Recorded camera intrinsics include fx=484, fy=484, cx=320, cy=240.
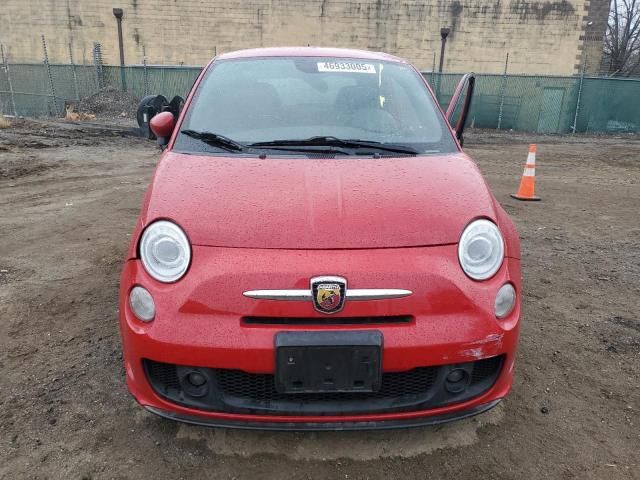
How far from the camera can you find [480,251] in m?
1.97

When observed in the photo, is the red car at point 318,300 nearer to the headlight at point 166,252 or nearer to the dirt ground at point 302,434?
the headlight at point 166,252

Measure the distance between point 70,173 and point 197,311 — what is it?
791 centimetres

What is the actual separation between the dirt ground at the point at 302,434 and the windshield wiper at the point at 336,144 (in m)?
1.40

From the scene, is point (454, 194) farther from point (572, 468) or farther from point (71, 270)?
point (71, 270)

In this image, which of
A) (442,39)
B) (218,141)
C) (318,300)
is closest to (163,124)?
(218,141)

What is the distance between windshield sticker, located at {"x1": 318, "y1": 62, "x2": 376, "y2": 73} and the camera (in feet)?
10.1

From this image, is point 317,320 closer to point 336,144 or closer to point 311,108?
point 336,144

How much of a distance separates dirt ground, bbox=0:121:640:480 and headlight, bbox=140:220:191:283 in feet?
2.67

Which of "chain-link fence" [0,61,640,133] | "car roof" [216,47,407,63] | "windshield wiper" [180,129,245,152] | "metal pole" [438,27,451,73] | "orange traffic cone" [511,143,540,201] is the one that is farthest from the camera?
"metal pole" [438,27,451,73]

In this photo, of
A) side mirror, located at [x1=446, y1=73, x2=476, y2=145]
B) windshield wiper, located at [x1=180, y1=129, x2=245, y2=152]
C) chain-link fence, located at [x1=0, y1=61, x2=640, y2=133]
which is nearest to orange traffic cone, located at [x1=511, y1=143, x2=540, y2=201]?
side mirror, located at [x1=446, y1=73, x2=476, y2=145]

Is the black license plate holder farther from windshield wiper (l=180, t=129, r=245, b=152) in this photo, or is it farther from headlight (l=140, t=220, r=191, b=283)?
windshield wiper (l=180, t=129, r=245, b=152)

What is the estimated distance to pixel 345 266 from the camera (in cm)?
184

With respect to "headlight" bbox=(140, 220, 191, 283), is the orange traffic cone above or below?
below

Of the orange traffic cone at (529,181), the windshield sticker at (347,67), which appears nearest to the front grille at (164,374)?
the windshield sticker at (347,67)
